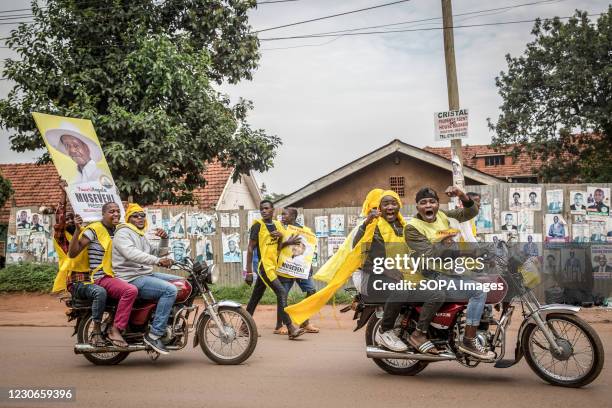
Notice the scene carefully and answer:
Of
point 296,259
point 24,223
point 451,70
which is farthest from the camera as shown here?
point 24,223

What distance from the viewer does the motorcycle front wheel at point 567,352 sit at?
598 centimetres

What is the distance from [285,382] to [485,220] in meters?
7.98

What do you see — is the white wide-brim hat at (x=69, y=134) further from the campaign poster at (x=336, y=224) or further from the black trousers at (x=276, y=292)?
the campaign poster at (x=336, y=224)

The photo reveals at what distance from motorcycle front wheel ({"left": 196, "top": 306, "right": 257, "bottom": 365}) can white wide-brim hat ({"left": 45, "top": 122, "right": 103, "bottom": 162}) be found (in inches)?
115

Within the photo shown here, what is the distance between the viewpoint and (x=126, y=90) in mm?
15891

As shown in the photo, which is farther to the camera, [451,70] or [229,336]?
[451,70]

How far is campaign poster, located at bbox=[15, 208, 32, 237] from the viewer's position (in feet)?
57.2

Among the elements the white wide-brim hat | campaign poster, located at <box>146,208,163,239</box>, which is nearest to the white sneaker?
the white wide-brim hat

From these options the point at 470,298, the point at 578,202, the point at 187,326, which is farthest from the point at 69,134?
the point at 578,202

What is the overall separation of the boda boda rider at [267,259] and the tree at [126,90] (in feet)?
20.8

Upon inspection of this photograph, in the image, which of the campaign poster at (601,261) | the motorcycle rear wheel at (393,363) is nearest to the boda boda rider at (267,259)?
the motorcycle rear wheel at (393,363)

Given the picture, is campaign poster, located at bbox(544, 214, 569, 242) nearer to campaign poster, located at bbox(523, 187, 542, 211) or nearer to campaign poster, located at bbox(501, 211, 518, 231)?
campaign poster, located at bbox(523, 187, 542, 211)

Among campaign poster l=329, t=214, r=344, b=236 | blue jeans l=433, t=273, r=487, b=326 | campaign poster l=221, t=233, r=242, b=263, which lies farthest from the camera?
campaign poster l=221, t=233, r=242, b=263

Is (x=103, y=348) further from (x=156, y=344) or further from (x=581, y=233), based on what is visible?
(x=581, y=233)
